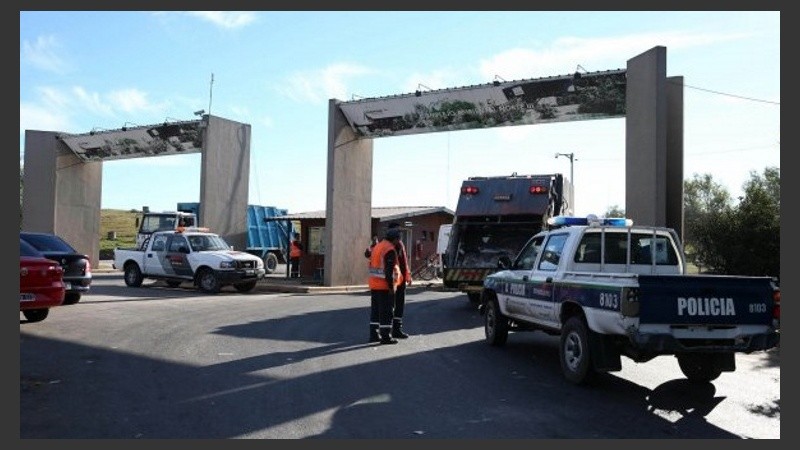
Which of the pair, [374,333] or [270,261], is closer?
[374,333]

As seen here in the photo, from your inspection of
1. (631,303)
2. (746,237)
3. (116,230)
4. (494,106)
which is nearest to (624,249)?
(631,303)

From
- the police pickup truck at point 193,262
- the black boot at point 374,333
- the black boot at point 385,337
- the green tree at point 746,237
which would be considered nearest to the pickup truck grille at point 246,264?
the police pickup truck at point 193,262

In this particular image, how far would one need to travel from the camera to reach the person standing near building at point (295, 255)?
27484 millimetres

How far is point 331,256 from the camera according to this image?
76.7 ft

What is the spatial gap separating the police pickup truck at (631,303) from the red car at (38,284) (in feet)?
26.4

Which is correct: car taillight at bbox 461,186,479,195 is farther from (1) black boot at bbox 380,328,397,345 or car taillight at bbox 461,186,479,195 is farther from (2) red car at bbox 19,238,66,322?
(2) red car at bbox 19,238,66,322

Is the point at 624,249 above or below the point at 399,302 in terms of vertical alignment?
above

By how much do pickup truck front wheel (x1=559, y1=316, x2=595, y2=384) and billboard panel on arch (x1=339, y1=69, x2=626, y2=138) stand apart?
10.9 metres

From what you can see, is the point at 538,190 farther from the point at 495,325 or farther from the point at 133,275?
the point at 133,275

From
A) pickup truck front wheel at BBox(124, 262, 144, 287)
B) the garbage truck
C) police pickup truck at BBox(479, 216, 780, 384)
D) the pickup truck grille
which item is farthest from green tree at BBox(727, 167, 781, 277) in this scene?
pickup truck front wheel at BBox(124, 262, 144, 287)

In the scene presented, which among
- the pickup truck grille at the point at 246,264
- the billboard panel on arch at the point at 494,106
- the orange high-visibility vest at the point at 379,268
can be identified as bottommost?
the pickup truck grille at the point at 246,264

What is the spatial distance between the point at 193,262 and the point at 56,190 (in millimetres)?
14565

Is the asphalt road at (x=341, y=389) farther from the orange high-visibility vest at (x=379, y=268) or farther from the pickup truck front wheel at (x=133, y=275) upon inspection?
the pickup truck front wheel at (x=133, y=275)

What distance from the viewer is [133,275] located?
22.9 meters
